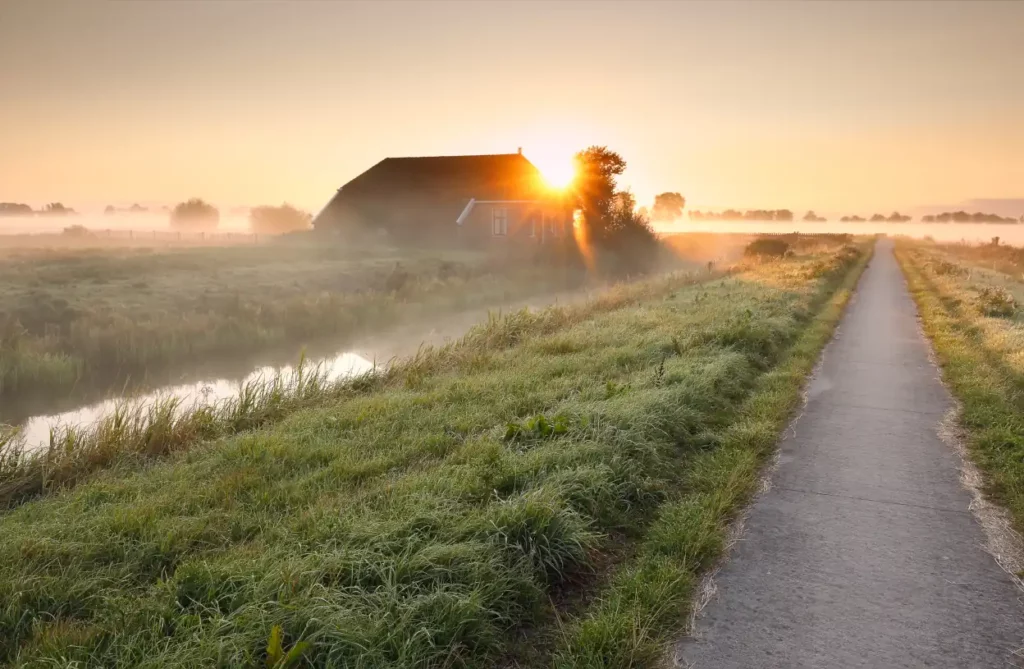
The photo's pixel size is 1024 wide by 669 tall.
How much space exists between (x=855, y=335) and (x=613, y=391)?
8972mm

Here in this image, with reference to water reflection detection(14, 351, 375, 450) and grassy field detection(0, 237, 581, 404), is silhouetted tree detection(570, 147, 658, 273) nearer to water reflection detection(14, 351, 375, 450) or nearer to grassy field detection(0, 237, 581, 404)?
grassy field detection(0, 237, 581, 404)

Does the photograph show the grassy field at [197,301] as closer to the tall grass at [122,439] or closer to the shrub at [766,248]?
the tall grass at [122,439]

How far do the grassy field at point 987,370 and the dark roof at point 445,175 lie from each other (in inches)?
1097

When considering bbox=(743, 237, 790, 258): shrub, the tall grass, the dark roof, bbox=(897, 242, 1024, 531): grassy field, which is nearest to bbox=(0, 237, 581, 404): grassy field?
the tall grass

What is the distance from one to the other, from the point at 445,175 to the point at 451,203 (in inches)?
119

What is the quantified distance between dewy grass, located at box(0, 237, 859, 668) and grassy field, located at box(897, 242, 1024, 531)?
2.28 metres

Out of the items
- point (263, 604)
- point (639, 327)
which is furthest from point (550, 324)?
point (263, 604)

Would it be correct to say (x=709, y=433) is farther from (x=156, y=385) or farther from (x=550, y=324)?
(x=156, y=385)

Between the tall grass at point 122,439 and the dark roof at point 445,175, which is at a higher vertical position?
the dark roof at point 445,175

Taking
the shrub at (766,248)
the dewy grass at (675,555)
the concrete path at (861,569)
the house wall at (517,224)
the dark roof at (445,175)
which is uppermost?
the dark roof at (445,175)

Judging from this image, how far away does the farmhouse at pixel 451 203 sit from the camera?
138 ft

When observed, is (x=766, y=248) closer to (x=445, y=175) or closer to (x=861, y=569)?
(x=445, y=175)

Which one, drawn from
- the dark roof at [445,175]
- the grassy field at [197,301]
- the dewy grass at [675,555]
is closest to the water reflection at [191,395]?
the grassy field at [197,301]

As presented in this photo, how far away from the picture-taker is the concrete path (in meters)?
3.81
